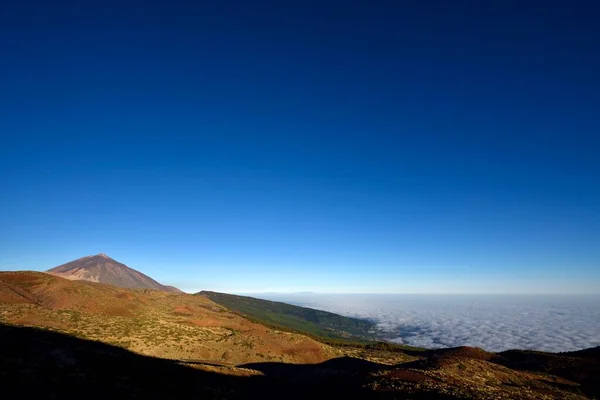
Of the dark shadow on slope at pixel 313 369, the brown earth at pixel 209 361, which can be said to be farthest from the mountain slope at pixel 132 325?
the dark shadow on slope at pixel 313 369

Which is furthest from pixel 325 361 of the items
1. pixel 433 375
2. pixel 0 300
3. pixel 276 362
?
pixel 0 300

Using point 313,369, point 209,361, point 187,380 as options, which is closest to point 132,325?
point 209,361

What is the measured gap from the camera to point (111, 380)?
27.2 metres

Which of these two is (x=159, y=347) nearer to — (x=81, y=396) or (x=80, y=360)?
(x=80, y=360)

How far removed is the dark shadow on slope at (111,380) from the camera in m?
22.6

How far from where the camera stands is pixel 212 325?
81.9m

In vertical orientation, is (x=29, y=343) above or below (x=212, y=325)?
above

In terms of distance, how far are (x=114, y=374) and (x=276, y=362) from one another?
37.4m

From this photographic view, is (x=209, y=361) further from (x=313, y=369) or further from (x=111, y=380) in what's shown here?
(x=111, y=380)

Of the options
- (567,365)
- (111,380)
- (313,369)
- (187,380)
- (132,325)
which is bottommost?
(567,365)

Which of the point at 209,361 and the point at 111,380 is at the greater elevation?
the point at 111,380

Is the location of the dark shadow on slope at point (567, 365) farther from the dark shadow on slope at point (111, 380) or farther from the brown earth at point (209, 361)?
the dark shadow on slope at point (111, 380)

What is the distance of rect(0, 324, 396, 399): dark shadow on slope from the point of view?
22.6 metres

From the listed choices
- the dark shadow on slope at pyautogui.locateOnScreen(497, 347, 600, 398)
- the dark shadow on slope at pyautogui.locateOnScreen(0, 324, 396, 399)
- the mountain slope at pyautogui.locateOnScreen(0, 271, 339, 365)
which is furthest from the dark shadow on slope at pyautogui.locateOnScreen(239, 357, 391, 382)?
the dark shadow on slope at pyautogui.locateOnScreen(497, 347, 600, 398)
